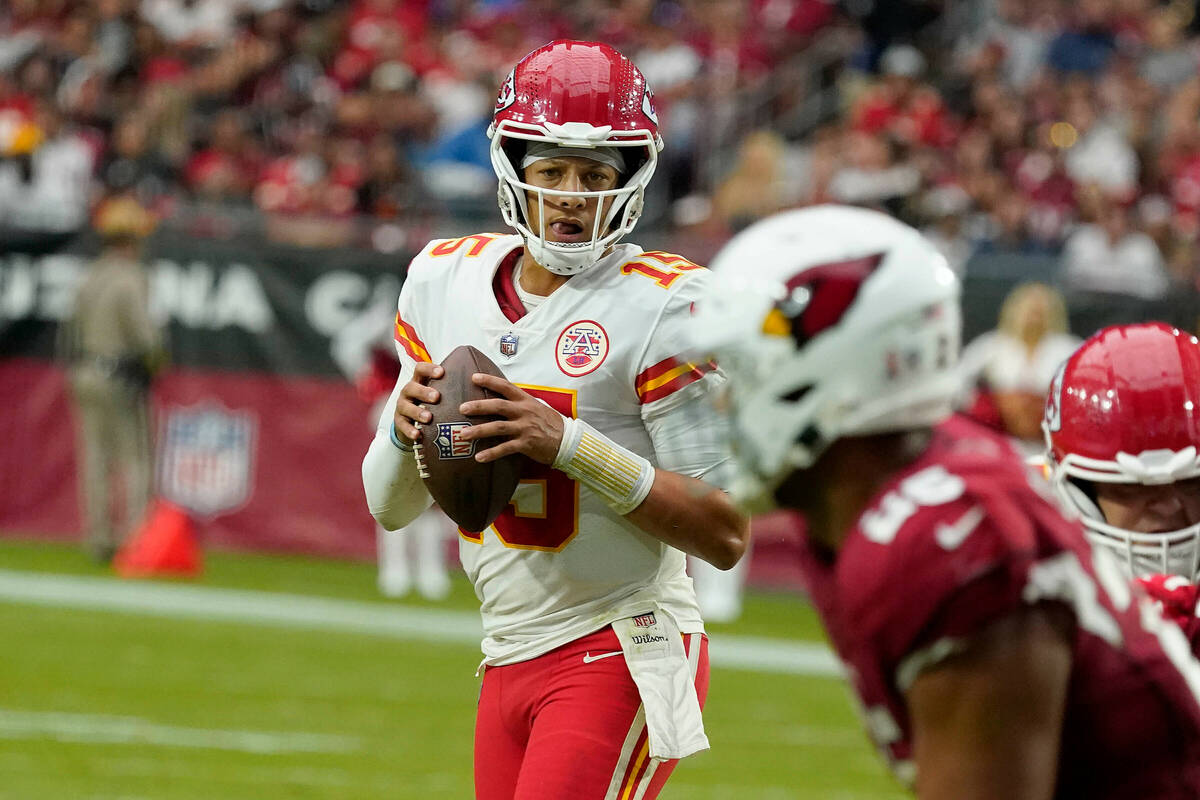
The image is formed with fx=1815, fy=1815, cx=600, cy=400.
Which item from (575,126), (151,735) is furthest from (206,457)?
(575,126)

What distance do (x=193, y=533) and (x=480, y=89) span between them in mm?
4025

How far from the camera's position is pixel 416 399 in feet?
10.2

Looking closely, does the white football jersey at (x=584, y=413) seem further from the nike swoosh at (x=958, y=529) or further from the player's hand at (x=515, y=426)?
the nike swoosh at (x=958, y=529)

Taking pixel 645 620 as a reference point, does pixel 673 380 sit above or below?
above

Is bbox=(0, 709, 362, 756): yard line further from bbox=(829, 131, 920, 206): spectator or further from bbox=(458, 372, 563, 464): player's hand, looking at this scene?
bbox=(829, 131, 920, 206): spectator

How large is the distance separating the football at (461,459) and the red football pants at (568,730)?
0.29 meters

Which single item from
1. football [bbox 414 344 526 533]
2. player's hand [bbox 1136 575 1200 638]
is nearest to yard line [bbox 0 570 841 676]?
football [bbox 414 344 526 533]

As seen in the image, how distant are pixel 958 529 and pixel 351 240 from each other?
390 inches

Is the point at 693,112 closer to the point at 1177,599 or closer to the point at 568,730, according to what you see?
the point at 568,730

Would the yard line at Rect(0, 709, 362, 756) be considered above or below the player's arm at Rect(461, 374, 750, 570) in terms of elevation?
below

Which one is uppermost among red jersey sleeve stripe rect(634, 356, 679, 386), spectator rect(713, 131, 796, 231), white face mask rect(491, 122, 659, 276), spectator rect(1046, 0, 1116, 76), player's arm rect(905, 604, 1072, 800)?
white face mask rect(491, 122, 659, 276)

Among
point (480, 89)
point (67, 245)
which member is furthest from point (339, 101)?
point (67, 245)

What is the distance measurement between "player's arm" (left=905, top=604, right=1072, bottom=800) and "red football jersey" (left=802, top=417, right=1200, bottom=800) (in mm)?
21

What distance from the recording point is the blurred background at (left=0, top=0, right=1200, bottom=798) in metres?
Answer: 7.96
